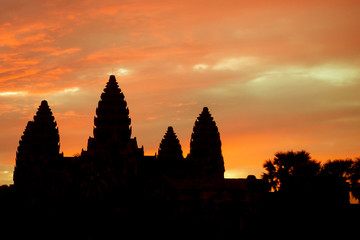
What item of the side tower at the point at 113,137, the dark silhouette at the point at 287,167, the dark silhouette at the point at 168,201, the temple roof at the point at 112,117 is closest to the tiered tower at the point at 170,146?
the side tower at the point at 113,137

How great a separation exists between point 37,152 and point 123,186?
17.9m

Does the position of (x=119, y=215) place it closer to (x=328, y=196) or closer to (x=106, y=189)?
(x=106, y=189)

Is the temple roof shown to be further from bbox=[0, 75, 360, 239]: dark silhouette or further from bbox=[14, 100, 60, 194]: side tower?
bbox=[14, 100, 60, 194]: side tower

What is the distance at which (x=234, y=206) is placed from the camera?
56.2 m

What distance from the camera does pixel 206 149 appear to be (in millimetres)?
77062

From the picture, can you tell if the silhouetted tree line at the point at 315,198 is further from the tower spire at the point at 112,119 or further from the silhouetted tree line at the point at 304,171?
the tower spire at the point at 112,119

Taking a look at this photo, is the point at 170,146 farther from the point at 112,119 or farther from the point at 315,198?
the point at 315,198

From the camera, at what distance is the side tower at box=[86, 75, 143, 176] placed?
64.2 m

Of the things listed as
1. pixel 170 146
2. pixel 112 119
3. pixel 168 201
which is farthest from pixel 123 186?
pixel 170 146

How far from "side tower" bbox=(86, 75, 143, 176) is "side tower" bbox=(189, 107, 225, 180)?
307 inches

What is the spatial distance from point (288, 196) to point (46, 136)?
34863mm

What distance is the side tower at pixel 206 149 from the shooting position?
75438 millimetres

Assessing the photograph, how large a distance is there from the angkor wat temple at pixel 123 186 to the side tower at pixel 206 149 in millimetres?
123

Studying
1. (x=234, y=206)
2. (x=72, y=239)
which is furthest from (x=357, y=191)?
(x=72, y=239)
